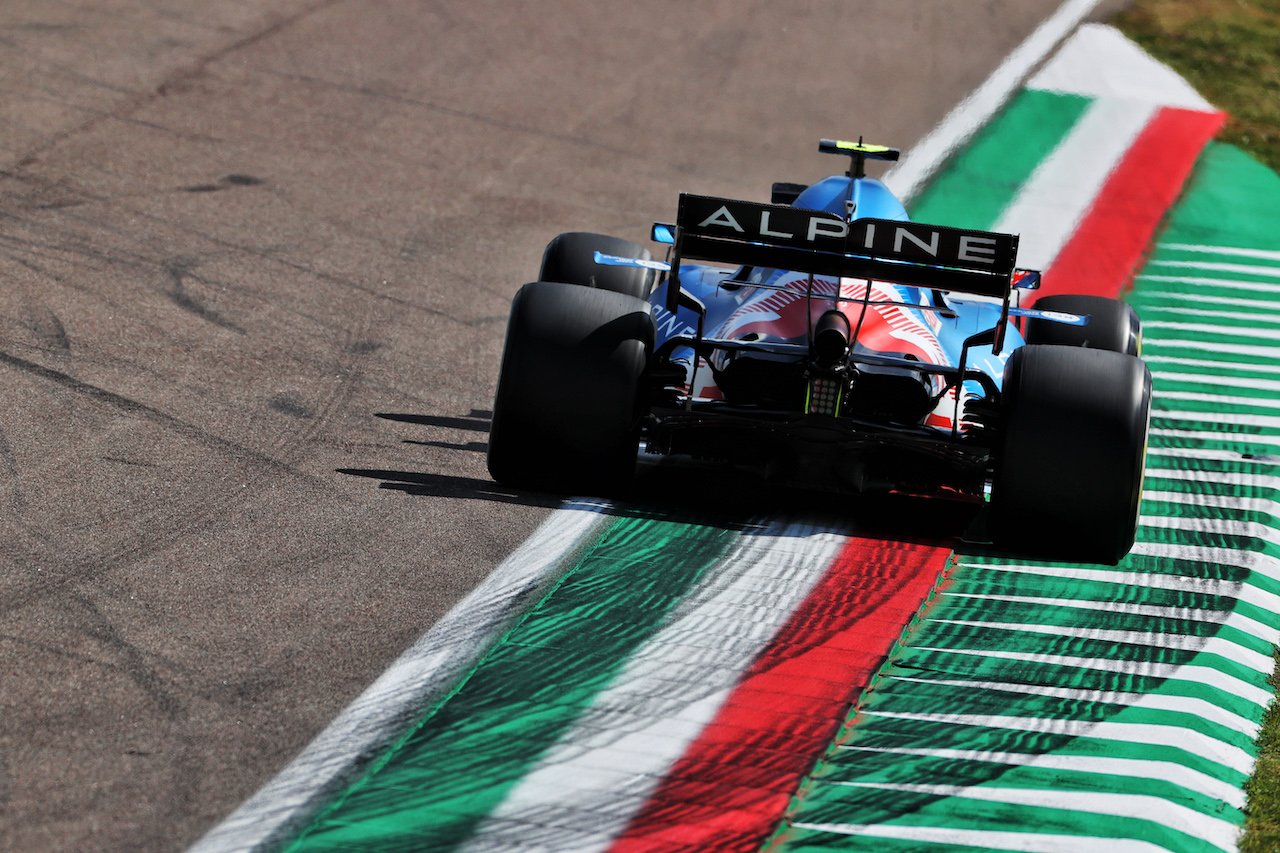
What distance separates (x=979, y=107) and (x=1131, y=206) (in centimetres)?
294

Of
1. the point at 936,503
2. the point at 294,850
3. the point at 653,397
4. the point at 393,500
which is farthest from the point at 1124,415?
the point at 294,850

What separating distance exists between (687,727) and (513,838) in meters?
1.09

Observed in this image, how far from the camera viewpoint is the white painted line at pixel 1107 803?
5.65m

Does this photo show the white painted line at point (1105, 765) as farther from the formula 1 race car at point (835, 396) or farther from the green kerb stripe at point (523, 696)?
the formula 1 race car at point (835, 396)

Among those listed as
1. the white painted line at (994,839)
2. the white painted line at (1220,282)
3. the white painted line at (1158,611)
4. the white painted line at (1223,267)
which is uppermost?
the white painted line at (1223,267)

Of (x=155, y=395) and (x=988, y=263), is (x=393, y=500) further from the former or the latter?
(x=988, y=263)

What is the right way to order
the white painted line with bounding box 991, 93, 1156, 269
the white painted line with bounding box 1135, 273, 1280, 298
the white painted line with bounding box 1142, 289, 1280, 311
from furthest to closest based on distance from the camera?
1. the white painted line with bounding box 991, 93, 1156, 269
2. the white painted line with bounding box 1135, 273, 1280, 298
3. the white painted line with bounding box 1142, 289, 1280, 311

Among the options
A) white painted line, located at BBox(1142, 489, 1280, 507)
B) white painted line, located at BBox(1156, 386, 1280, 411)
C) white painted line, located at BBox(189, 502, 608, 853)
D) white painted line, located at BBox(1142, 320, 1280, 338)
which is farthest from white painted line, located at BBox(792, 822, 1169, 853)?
white painted line, located at BBox(1142, 320, 1280, 338)

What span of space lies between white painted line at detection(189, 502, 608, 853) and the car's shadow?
1.23 ft

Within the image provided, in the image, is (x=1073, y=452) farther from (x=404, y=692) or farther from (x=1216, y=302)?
(x=1216, y=302)

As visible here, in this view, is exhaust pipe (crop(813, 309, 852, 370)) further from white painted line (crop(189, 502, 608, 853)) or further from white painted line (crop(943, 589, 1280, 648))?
white painted line (crop(189, 502, 608, 853))

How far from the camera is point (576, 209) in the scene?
1414 cm

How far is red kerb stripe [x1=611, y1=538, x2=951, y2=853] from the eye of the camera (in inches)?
210

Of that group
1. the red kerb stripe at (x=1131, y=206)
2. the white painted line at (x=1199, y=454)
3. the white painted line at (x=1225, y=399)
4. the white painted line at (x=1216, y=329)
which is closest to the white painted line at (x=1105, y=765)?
the white painted line at (x=1199, y=454)
